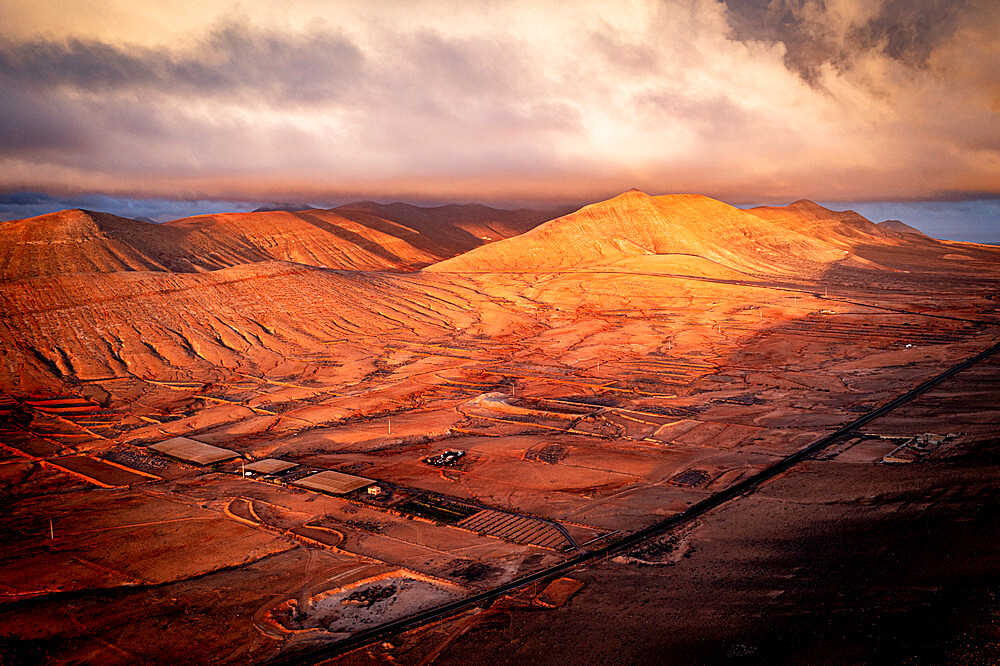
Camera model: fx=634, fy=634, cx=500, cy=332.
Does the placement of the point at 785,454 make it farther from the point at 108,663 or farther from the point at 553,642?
the point at 108,663

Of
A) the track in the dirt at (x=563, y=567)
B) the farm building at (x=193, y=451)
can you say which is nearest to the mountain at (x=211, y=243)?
the farm building at (x=193, y=451)

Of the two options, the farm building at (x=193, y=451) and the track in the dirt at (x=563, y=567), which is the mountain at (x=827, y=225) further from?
the farm building at (x=193, y=451)

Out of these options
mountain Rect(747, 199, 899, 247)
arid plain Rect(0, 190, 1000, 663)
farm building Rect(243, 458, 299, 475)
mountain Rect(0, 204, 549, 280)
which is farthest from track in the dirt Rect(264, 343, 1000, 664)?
mountain Rect(747, 199, 899, 247)

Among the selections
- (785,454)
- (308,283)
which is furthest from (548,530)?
(308,283)

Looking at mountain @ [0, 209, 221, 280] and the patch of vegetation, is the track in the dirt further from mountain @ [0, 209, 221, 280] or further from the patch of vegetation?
mountain @ [0, 209, 221, 280]

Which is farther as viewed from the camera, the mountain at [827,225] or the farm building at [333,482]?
the mountain at [827,225]

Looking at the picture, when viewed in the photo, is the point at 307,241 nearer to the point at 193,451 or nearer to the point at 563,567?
the point at 193,451
